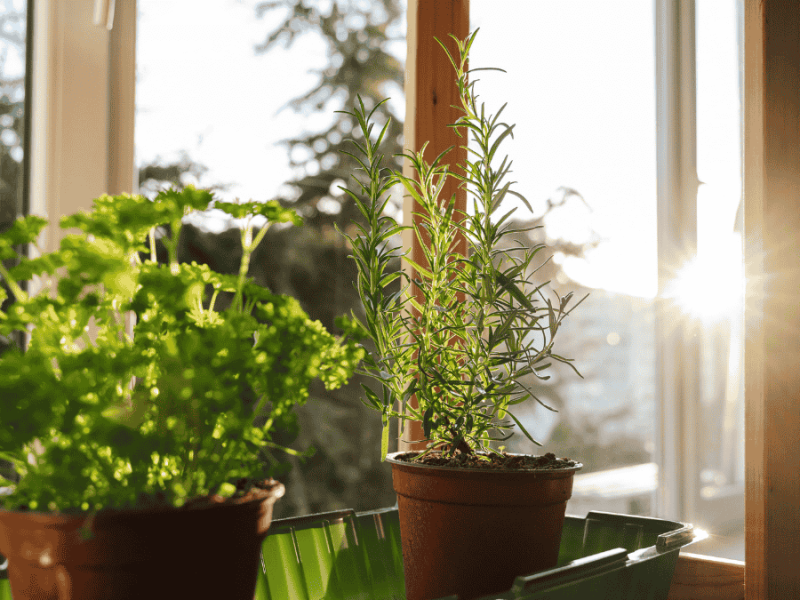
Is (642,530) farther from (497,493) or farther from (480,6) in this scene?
(480,6)

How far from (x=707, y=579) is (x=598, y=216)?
133cm

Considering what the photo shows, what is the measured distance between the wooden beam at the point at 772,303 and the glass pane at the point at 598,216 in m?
1.07

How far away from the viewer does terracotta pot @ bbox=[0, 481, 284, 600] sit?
1.35 feet

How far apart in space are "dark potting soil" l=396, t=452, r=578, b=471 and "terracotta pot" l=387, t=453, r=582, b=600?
2 cm

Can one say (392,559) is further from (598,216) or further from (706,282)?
(706,282)

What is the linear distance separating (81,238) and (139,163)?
0.66m

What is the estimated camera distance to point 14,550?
1.44 ft

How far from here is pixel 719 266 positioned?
6.33ft

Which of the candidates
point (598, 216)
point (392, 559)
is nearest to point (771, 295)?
point (392, 559)

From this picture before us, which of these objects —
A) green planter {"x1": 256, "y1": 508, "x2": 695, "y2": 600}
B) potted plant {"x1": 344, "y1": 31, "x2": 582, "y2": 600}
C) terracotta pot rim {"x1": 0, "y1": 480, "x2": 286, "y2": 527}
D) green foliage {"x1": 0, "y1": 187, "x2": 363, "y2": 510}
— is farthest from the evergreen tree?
terracotta pot rim {"x1": 0, "y1": 480, "x2": 286, "y2": 527}

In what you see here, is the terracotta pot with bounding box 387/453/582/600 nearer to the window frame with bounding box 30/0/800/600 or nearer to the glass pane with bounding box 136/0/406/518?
the window frame with bounding box 30/0/800/600

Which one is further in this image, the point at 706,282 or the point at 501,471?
the point at 706,282

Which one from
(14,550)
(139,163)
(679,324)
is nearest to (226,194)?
(139,163)

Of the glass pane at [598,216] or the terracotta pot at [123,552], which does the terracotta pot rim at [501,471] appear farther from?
the glass pane at [598,216]
